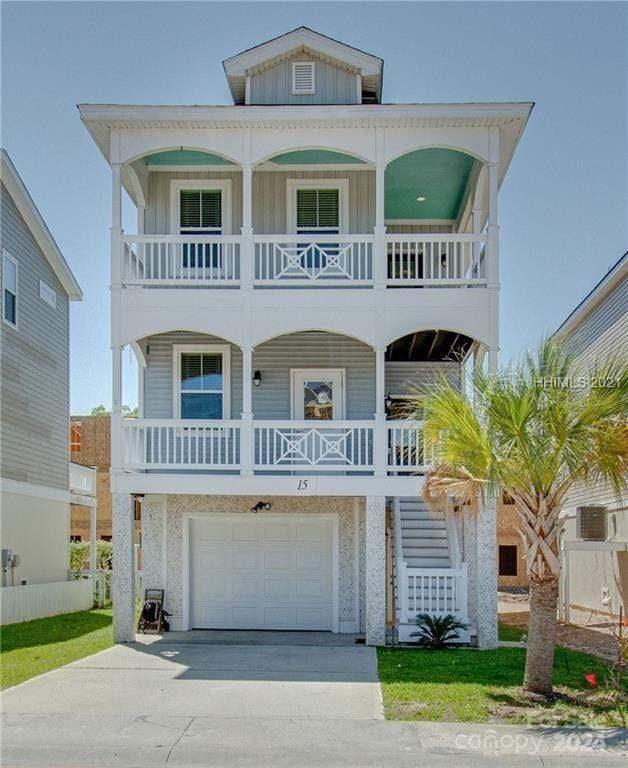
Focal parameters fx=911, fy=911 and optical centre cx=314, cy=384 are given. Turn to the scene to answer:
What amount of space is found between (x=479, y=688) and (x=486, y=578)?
3.76 meters

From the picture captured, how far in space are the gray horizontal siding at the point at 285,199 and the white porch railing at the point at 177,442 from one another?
163 inches

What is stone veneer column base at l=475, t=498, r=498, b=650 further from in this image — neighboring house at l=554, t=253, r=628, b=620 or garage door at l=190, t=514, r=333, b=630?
neighboring house at l=554, t=253, r=628, b=620

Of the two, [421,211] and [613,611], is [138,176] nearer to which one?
[421,211]

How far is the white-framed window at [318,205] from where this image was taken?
17.7 metres

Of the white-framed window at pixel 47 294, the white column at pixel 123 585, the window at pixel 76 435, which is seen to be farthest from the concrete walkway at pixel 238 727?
the window at pixel 76 435

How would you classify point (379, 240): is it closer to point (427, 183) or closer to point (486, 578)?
point (427, 183)

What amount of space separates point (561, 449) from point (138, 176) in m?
10.3

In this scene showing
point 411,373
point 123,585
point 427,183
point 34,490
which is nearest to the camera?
point 123,585

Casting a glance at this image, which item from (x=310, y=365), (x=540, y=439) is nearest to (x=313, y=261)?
(x=310, y=365)

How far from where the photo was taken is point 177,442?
1734cm

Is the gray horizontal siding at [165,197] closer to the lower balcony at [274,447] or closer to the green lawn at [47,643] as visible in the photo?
the lower balcony at [274,447]

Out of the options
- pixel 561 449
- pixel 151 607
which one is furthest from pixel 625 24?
pixel 151 607

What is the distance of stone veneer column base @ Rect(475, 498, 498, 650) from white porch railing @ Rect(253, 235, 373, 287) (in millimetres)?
4428

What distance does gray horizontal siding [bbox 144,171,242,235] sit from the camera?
57.9 feet
